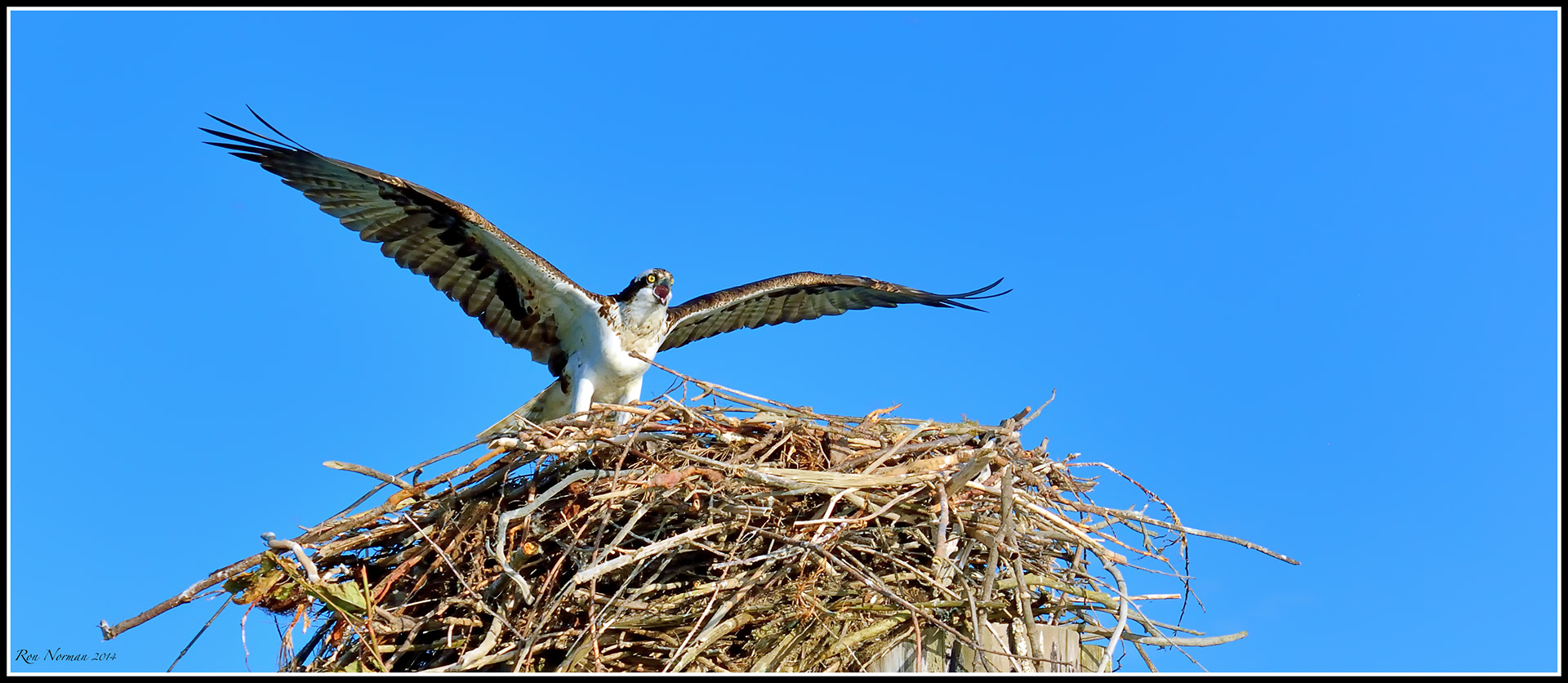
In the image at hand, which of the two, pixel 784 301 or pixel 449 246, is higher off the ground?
pixel 784 301

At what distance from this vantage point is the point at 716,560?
14.1 ft

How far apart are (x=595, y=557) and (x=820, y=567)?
0.81 metres

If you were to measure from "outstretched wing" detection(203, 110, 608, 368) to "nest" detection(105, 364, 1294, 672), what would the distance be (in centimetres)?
203

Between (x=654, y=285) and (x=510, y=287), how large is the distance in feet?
2.86

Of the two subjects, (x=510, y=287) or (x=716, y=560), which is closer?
(x=716, y=560)

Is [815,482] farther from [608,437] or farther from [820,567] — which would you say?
[608,437]

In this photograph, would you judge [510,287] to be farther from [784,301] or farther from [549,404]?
[784,301]

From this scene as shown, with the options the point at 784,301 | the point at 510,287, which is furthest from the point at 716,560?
the point at 784,301

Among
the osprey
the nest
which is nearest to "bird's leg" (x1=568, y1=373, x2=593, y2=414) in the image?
the osprey

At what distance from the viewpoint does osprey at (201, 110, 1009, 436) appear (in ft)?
20.6

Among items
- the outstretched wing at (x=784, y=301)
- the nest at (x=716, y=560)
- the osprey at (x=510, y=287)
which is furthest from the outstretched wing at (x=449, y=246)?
the nest at (x=716, y=560)

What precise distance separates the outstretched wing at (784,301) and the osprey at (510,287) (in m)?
0.03

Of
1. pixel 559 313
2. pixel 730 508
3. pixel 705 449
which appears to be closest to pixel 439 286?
pixel 559 313

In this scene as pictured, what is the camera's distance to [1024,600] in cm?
372
